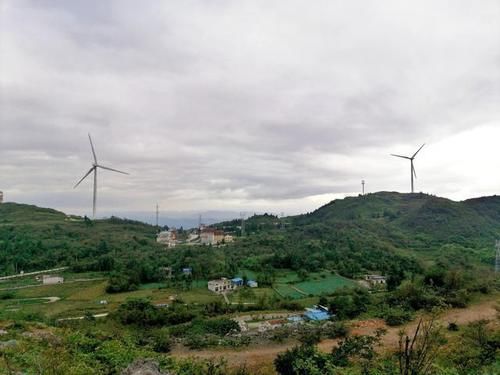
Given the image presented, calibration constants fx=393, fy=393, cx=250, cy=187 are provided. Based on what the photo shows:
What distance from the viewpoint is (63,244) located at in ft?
254

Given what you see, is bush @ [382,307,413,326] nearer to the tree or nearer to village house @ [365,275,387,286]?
the tree

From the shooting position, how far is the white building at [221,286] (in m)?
49.9

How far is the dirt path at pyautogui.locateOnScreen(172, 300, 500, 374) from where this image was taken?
60.5 feet

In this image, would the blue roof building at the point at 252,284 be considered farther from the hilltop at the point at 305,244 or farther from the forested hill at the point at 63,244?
the forested hill at the point at 63,244

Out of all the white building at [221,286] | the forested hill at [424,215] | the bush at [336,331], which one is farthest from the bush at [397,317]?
the forested hill at [424,215]

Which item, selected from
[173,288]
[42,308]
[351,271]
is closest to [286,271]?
[351,271]

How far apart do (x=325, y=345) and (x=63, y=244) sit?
70.0 meters

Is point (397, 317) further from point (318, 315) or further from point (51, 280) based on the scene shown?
point (51, 280)

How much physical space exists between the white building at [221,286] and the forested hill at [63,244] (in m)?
21.7

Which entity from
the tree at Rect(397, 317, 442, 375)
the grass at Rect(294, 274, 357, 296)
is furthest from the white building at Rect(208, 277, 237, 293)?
the tree at Rect(397, 317, 442, 375)

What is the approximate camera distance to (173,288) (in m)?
51.1

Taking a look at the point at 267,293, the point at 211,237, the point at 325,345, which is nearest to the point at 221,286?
the point at 267,293

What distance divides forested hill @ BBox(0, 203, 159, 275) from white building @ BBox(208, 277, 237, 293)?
21.7 metres

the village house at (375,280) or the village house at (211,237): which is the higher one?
the village house at (211,237)
